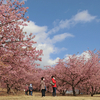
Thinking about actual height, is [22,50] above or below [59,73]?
above

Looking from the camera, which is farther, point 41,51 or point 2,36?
point 41,51

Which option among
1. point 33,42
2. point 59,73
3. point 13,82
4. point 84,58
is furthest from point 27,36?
point 13,82

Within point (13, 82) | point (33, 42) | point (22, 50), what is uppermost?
point (33, 42)

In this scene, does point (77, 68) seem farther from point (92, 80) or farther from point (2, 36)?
point (2, 36)

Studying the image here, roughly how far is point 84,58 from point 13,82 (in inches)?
558

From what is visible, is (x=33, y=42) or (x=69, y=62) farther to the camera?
(x=69, y=62)

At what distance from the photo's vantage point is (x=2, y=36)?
824 centimetres

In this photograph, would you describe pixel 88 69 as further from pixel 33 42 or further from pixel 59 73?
pixel 33 42

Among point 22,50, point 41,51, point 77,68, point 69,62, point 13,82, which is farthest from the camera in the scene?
point 13,82

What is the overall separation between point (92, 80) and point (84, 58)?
3.79 m

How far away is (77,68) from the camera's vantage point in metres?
17.5

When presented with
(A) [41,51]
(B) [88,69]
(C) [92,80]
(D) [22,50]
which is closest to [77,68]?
(B) [88,69]

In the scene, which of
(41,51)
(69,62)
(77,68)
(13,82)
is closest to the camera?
(41,51)

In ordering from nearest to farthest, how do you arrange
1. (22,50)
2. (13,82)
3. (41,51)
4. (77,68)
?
(22,50), (41,51), (77,68), (13,82)
